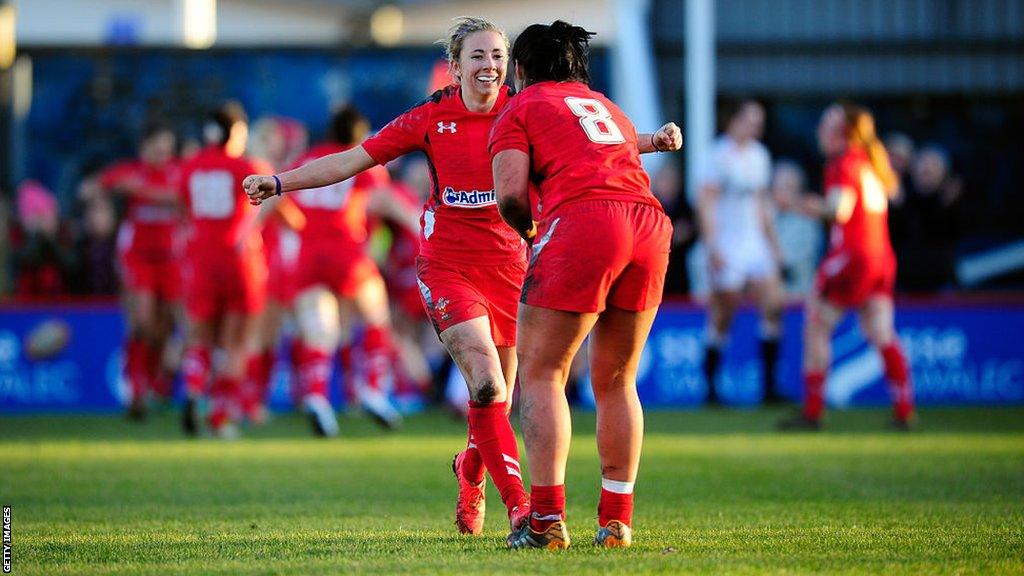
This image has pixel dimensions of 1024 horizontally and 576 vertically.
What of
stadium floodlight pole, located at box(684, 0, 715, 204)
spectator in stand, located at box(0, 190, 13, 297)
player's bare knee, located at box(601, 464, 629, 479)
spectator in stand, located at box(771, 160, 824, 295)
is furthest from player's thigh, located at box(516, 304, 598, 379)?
spectator in stand, located at box(0, 190, 13, 297)

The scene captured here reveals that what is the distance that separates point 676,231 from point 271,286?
15.4ft

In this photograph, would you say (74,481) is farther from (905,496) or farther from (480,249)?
(905,496)

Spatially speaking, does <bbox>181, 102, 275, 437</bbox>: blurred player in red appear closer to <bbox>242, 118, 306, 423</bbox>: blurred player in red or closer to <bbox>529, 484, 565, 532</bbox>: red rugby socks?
<bbox>242, 118, 306, 423</bbox>: blurred player in red

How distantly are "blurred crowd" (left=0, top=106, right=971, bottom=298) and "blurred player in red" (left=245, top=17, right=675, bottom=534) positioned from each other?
9918 mm

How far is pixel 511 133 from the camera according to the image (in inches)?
253

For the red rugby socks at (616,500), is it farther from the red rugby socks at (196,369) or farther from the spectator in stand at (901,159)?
the spectator in stand at (901,159)

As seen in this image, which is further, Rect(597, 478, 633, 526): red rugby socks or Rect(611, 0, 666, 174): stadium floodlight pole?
Rect(611, 0, 666, 174): stadium floodlight pole

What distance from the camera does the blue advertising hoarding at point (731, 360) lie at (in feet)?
57.1

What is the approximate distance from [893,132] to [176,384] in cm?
964

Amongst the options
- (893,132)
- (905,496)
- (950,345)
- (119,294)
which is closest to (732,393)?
(950,345)

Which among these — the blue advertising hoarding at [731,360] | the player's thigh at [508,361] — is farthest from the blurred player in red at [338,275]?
the player's thigh at [508,361]

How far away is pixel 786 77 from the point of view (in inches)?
909

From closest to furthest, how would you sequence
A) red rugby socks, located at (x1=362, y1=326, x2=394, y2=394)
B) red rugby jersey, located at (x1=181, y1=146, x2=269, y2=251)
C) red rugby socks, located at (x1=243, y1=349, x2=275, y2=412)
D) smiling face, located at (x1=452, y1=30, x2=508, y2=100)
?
smiling face, located at (x1=452, y1=30, x2=508, y2=100) < red rugby jersey, located at (x1=181, y1=146, x2=269, y2=251) < red rugby socks, located at (x1=362, y1=326, x2=394, y2=394) < red rugby socks, located at (x1=243, y1=349, x2=275, y2=412)

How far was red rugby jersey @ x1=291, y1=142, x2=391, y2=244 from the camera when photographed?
13.7 meters
